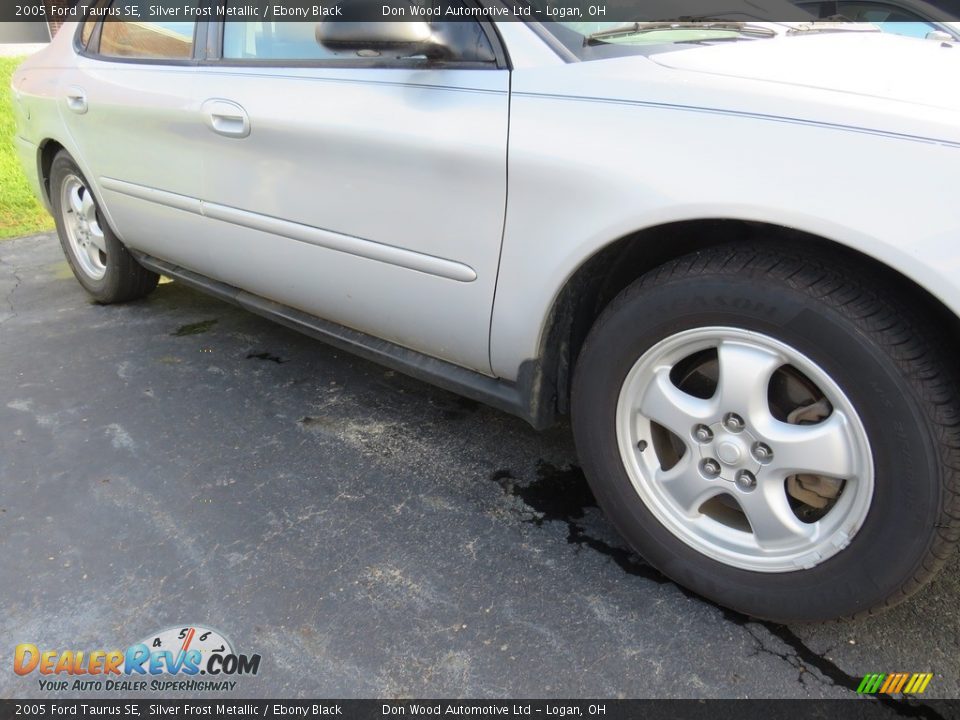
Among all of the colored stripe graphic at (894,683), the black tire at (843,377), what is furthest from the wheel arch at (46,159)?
the colored stripe graphic at (894,683)

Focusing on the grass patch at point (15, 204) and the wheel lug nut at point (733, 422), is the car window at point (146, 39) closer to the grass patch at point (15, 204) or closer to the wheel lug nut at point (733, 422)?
the wheel lug nut at point (733, 422)

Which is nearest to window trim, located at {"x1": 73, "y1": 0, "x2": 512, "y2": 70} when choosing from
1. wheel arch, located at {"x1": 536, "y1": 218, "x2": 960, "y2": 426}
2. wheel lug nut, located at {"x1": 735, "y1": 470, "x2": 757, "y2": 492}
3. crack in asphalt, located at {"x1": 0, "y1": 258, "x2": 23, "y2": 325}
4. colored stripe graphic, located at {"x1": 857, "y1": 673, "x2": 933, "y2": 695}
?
wheel arch, located at {"x1": 536, "y1": 218, "x2": 960, "y2": 426}

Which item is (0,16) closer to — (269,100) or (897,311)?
(269,100)

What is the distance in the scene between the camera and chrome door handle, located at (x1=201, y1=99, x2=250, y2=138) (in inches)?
93.6

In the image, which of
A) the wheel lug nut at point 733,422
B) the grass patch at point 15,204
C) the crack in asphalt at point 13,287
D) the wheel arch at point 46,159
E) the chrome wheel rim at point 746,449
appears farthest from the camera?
the grass patch at point 15,204

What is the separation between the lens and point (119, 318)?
380 centimetres

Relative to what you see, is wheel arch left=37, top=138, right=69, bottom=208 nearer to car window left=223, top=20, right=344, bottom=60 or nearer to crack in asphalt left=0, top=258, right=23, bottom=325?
crack in asphalt left=0, top=258, right=23, bottom=325

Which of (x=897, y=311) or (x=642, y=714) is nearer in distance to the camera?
(x=897, y=311)

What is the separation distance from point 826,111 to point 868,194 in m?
0.18

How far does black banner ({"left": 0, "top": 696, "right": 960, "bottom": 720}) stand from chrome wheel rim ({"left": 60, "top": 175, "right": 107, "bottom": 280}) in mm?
2692

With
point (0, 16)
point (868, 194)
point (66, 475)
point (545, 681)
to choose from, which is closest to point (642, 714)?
point (545, 681)

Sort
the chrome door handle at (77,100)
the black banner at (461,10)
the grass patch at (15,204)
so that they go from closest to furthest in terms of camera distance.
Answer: the black banner at (461,10), the chrome door handle at (77,100), the grass patch at (15,204)

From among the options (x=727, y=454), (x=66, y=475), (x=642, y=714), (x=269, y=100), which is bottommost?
Answer: (x=66, y=475)

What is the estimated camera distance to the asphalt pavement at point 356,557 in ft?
5.42
